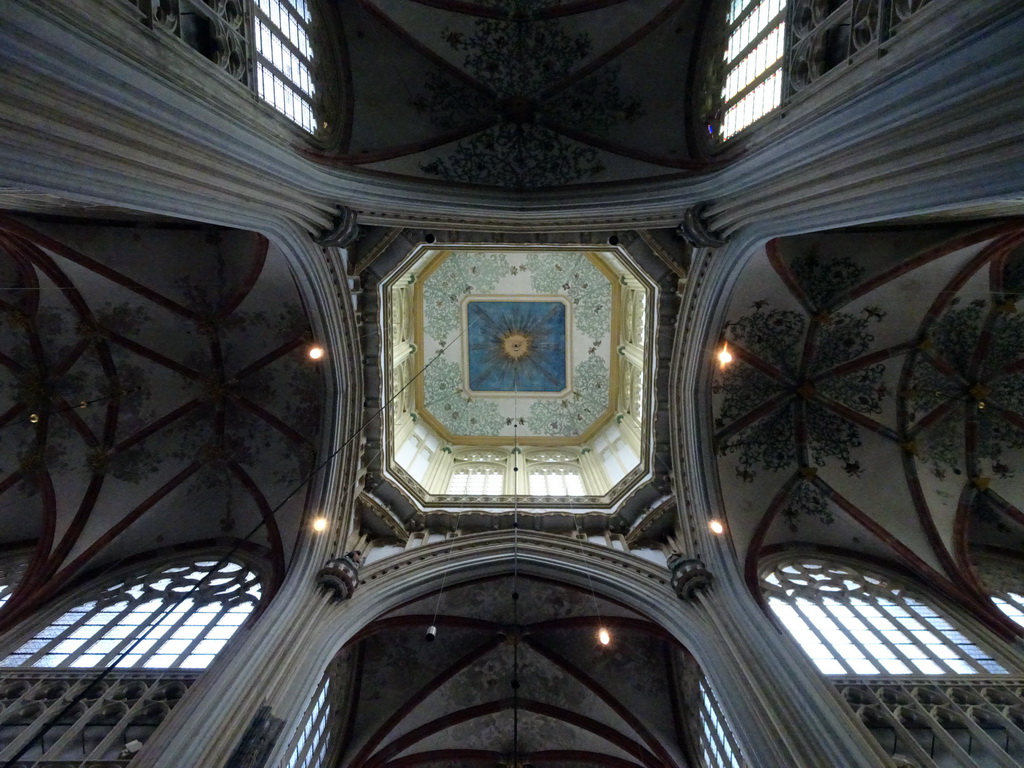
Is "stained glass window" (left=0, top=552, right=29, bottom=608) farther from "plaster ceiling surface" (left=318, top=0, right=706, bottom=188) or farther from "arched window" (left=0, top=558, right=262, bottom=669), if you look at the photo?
"plaster ceiling surface" (left=318, top=0, right=706, bottom=188)

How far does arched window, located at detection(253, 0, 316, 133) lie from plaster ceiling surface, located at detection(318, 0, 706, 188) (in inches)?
42.0

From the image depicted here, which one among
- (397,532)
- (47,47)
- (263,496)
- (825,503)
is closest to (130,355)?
(263,496)

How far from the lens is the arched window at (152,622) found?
33.0 ft

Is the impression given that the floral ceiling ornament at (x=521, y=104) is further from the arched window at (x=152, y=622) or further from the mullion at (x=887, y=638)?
the mullion at (x=887, y=638)

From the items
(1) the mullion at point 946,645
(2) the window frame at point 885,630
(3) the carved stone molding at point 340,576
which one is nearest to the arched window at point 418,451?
(3) the carved stone molding at point 340,576

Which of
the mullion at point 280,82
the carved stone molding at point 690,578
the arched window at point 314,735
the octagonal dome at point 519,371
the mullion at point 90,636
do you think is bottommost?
the arched window at point 314,735

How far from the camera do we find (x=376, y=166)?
11.8 meters

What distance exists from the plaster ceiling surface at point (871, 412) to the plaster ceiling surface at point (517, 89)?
4.35m

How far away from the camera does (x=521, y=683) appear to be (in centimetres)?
1330

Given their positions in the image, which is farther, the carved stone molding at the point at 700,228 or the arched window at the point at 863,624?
the carved stone molding at the point at 700,228

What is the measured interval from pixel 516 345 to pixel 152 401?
471 inches

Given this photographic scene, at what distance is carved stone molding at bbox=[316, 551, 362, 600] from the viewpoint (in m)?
10.8

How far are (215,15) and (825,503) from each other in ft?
50.3

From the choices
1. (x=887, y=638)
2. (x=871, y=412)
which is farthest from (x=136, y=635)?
(x=871, y=412)
